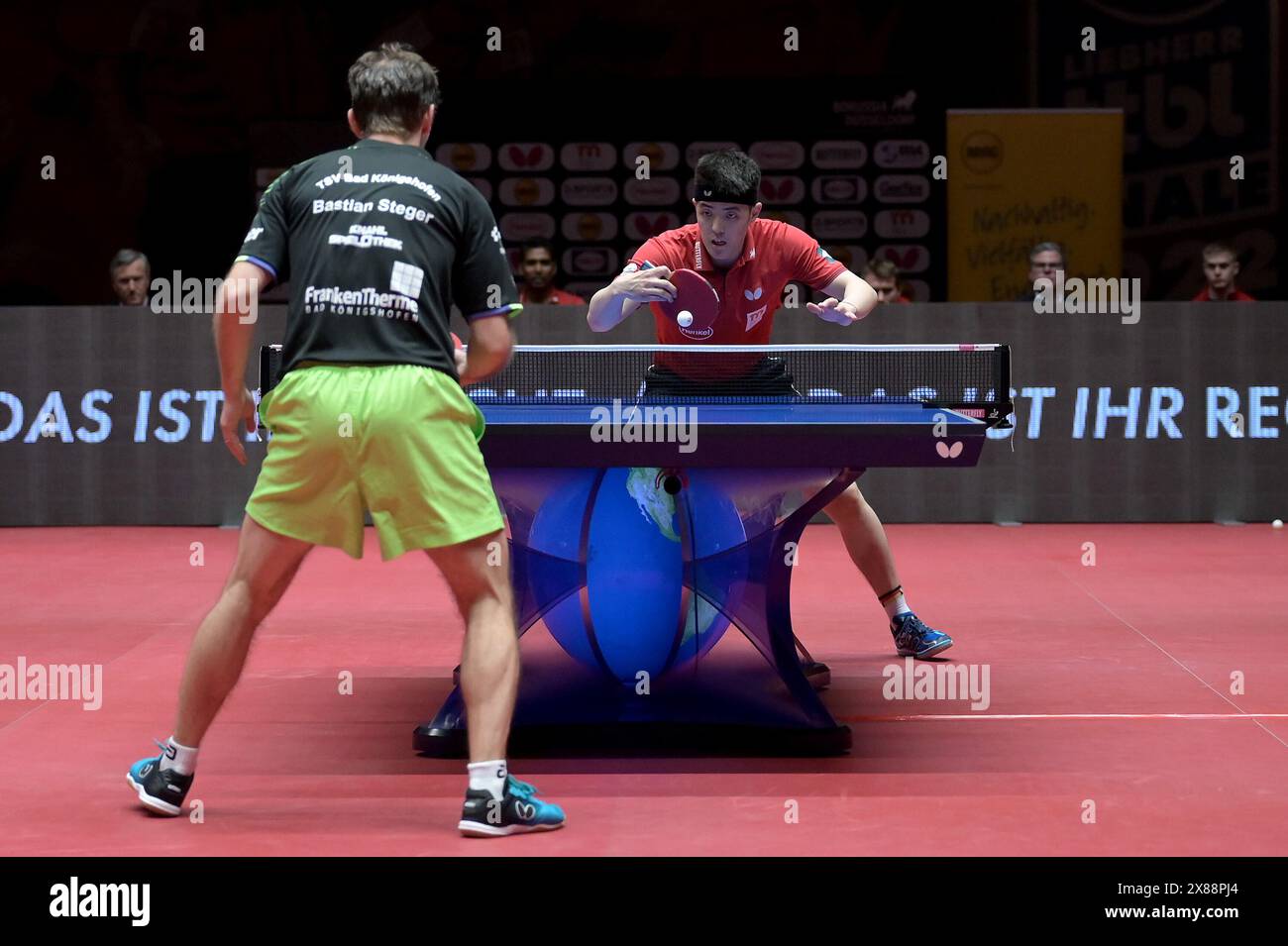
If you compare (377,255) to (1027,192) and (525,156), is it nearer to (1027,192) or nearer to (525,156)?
(1027,192)

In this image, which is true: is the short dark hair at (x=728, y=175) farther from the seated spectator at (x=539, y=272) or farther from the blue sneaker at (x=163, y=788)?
the seated spectator at (x=539, y=272)

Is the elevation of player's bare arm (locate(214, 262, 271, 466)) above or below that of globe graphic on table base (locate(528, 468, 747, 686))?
above

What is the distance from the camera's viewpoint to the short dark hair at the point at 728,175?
5.39 m

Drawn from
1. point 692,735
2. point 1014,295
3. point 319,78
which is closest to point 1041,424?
point 1014,295

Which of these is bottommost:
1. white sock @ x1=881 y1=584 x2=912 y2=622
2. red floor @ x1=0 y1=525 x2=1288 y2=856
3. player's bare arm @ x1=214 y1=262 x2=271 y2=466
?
red floor @ x1=0 y1=525 x2=1288 y2=856

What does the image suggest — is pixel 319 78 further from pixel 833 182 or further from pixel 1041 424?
pixel 1041 424

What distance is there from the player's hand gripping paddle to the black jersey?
1.26 metres

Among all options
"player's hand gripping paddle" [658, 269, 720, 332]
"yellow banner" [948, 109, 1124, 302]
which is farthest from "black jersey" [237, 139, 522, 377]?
"yellow banner" [948, 109, 1124, 302]

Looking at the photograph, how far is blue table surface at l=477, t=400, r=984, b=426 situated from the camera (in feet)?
15.1

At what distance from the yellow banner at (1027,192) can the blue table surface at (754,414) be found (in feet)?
28.8

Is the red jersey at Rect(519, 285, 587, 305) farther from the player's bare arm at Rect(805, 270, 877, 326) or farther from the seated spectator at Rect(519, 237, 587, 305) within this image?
the player's bare arm at Rect(805, 270, 877, 326)

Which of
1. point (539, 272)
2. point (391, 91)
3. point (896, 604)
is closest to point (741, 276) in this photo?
point (896, 604)

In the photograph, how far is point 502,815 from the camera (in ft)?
13.3

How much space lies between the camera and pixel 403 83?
164 inches
